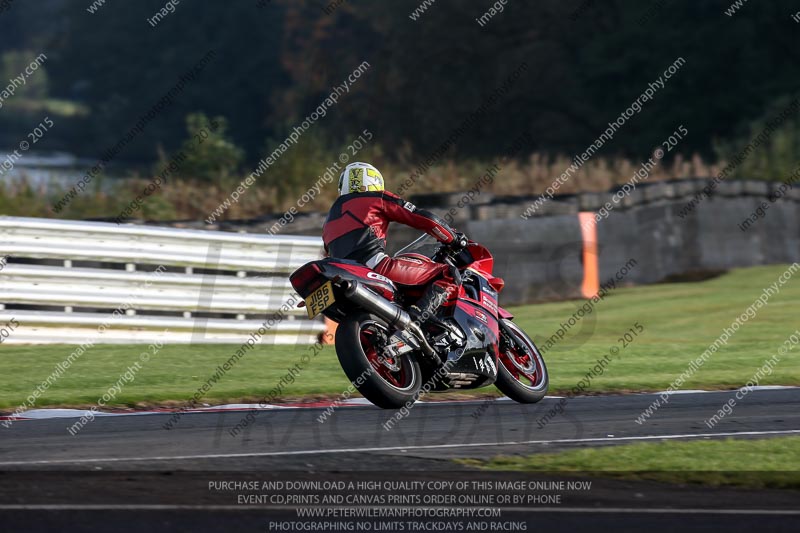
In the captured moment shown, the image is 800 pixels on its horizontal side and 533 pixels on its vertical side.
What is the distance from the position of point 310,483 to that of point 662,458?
216 cm

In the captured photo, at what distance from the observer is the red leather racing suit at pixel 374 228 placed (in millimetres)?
8945

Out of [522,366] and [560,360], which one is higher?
[560,360]

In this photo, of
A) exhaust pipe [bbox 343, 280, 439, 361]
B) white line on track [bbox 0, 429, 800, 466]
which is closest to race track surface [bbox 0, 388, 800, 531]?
white line on track [bbox 0, 429, 800, 466]

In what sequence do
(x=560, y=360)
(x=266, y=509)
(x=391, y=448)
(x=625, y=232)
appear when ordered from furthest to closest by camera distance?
(x=625, y=232) → (x=560, y=360) → (x=391, y=448) → (x=266, y=509)

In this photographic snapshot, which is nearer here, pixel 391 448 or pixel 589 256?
pixel 391 448

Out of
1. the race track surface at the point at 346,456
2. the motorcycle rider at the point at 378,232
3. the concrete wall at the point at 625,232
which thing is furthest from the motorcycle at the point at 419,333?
the concrete wall at the point at 625,232

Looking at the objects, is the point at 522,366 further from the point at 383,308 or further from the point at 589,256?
the point at 589,256

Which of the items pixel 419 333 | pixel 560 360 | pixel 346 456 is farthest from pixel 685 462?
pixel 560 360

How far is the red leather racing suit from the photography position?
29.3ft

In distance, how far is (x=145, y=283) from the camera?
12891mm

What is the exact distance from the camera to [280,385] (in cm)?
1035

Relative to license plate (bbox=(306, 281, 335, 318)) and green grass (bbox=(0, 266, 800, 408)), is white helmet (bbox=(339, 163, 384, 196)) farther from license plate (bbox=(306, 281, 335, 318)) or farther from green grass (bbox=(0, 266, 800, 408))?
green grass (bbox=(0, 266, 800, 408))

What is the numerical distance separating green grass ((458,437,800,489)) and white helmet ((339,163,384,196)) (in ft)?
8.92

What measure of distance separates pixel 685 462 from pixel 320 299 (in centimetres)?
266
